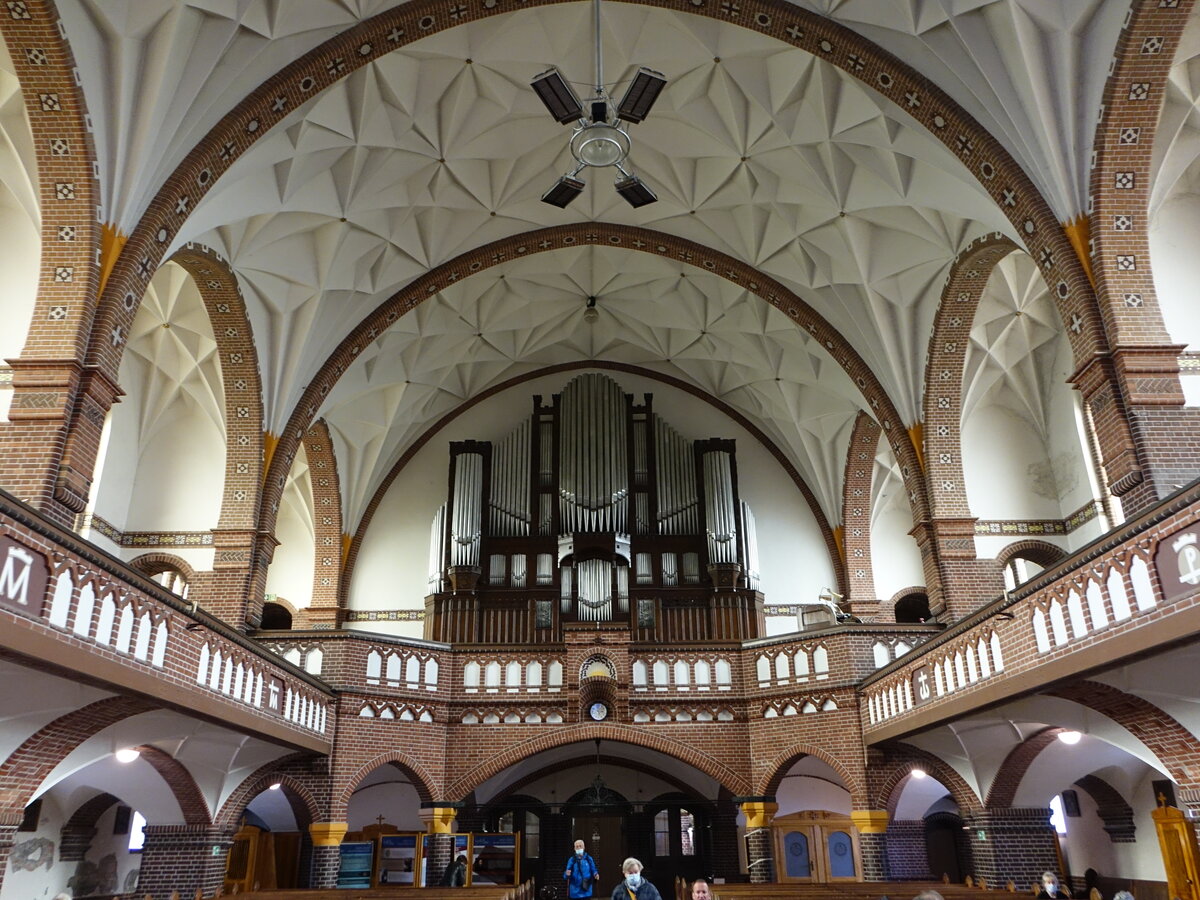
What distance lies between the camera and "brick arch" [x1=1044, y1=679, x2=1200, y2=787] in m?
8.31

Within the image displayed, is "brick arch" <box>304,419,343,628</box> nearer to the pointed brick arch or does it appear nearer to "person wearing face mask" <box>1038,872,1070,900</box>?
the pointed brick arch

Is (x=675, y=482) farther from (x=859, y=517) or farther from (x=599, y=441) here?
(x=859, y=517)

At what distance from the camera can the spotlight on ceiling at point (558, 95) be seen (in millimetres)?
8602

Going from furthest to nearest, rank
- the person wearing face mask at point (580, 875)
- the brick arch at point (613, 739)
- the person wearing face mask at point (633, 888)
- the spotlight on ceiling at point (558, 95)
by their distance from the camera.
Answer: the brick arch at point (613, 739), the person wearing face mask at point (580, 875), the spotlight on ceiling at point (558, 95), the person wearing face mask at point (633, 888)

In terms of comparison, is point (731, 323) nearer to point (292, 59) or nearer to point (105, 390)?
point (292, 59)

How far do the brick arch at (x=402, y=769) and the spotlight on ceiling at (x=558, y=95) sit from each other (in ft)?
34.5

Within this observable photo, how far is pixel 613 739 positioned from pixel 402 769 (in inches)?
138

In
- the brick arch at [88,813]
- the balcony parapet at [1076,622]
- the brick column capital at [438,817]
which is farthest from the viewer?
the brick column capital at [438,817]

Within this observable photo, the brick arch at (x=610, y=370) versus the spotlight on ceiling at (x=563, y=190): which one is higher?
the brick arch at (x=610, y=370)

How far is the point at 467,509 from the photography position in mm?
20156

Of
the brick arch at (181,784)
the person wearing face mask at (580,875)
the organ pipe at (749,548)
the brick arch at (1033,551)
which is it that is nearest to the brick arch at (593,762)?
the organ pipe at (749,548)

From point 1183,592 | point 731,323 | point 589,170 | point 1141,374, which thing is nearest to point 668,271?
point 731,323

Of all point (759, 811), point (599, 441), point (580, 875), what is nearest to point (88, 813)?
point (580, 875)

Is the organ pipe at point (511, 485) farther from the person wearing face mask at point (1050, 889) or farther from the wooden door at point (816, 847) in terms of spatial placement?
the person wearing face mask at point (1050, 889)
